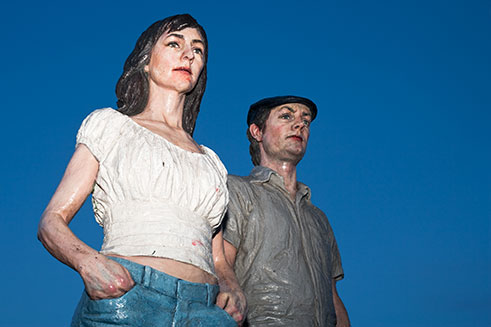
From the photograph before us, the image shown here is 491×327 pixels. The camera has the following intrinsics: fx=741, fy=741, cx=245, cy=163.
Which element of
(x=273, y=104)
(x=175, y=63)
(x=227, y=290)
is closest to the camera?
(x=227, y=290)

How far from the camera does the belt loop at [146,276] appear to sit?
2.92m

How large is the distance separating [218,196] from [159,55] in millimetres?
798

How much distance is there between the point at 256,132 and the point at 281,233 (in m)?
1.15

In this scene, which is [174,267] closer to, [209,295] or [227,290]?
[209,295]

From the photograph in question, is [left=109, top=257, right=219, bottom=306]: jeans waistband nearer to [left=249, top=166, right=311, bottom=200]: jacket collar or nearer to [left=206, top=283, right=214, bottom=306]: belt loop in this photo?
[left=206, top=283, right=214, bottom=306]: belt loop

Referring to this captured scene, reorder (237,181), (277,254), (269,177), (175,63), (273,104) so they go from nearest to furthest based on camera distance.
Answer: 1. (175,63)
2. (277,254)
3. (237,181)
4. (269,177)
5. (273,104)

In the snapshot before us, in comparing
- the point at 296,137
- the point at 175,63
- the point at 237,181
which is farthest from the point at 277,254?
the point at 175,63

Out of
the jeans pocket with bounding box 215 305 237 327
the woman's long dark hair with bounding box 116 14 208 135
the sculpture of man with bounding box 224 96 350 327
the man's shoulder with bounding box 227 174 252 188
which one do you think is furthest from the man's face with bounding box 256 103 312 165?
the jeans pocket with bounding box 215 305 237 327

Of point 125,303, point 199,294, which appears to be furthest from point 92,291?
point 199,294

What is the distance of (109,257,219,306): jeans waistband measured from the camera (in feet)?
9.57

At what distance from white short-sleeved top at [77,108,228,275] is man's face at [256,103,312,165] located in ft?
8.67

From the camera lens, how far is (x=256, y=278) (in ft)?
16.9

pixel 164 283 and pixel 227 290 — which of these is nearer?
pixel 164 283

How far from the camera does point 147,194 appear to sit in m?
3.12
